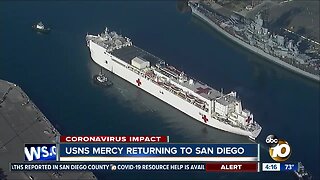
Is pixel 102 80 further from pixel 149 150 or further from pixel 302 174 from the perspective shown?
pixel 149 150

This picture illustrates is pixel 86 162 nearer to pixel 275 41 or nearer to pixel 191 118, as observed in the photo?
pixel 191 118

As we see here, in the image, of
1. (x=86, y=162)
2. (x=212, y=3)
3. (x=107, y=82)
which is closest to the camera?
(x=86, y=162)

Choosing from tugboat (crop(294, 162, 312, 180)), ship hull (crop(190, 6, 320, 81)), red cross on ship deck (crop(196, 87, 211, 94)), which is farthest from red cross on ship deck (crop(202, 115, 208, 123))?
ship hull (crop(190, 6, 320, 81))

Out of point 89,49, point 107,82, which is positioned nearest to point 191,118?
point 107,82

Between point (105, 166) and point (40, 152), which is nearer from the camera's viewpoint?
point (40, 152)

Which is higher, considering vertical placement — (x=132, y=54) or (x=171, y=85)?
(x=132, y=54)

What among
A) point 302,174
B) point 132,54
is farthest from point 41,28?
point 302,174

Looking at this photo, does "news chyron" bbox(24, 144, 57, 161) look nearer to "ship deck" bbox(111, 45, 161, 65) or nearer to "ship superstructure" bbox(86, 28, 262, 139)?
"ship superstructure" bbox(86, 28, 262, 139)
